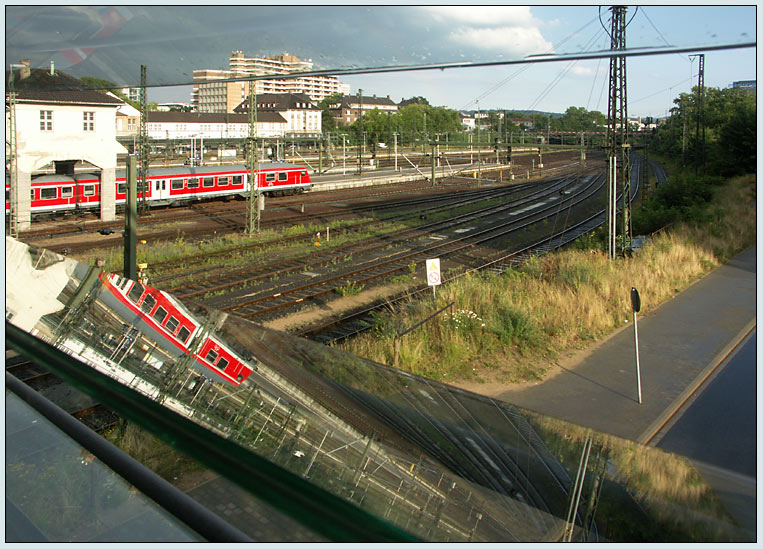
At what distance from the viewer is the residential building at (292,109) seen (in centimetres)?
4625

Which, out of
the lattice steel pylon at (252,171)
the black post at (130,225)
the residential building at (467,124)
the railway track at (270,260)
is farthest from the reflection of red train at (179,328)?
the residential building at (467,124)

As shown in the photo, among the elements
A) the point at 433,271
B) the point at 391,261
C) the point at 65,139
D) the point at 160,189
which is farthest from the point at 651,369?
the point at 160,189

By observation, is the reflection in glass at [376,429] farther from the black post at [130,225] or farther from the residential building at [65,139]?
the residential building at [65,139]

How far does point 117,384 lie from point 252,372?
0.44 metres

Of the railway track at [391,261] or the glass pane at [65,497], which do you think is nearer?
the glass pane at [65,497]

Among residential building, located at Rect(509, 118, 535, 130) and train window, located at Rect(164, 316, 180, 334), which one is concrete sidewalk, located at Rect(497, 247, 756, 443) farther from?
residential building, located at Rect(509, 118, 535, 130)

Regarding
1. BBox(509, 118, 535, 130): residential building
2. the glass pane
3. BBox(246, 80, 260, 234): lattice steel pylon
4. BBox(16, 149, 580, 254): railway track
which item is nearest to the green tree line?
BBox(509, 118, 535, 130): residential building

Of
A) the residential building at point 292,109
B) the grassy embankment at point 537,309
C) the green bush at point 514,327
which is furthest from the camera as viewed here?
the residential building at point 292,109

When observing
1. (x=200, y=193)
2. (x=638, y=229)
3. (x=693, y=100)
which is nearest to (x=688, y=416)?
(x=638, y=229)

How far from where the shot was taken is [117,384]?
2.98 ft

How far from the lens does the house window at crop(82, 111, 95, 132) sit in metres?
19.4

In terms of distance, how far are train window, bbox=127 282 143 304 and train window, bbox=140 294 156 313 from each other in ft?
0.12

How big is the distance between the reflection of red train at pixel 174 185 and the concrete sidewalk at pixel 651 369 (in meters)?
16.5

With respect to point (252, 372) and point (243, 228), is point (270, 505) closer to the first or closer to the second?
point (252, 372)
